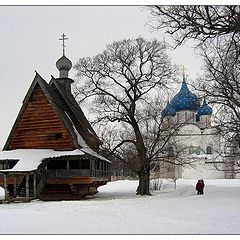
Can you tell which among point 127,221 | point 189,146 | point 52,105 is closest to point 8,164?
point 52,105

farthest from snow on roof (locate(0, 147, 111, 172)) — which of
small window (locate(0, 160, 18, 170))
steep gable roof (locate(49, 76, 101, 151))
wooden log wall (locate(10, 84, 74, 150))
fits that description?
steep gable roof (locate(49, 76, 101, 151))

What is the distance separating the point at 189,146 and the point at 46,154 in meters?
14.2

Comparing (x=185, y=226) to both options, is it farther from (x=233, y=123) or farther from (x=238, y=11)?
(x=233, y=123)

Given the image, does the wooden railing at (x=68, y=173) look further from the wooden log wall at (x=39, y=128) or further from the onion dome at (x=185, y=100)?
the onion dome at (x=185, y=100)

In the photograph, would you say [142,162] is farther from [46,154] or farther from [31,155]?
[31,155]

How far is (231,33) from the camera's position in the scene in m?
15.8

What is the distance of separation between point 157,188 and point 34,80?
1698cm

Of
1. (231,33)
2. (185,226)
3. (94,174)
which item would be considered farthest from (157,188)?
(185,226)

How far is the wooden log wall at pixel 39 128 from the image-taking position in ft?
71.4

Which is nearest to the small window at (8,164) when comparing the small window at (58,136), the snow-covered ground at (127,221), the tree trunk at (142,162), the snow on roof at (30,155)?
the snow on roof at (30,155)

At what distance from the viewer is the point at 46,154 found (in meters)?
20.9

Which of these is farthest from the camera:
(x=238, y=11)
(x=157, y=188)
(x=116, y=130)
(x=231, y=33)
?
(x=157, y=188)

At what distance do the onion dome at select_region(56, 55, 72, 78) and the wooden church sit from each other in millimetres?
2754

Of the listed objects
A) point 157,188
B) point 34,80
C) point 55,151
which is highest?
point 34,80
